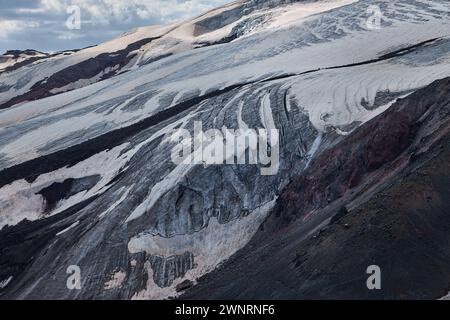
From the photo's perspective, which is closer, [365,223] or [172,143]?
[365,223]

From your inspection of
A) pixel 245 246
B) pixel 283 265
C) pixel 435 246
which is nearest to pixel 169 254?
pixel 245 246

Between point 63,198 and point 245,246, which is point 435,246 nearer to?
point 245,246

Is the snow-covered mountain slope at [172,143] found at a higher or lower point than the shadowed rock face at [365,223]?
lower

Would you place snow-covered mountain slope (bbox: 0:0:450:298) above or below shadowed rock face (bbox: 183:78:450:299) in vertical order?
below

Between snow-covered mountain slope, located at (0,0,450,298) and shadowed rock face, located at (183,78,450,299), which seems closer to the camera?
shadowed rock face, located at (183,78,450,299)
